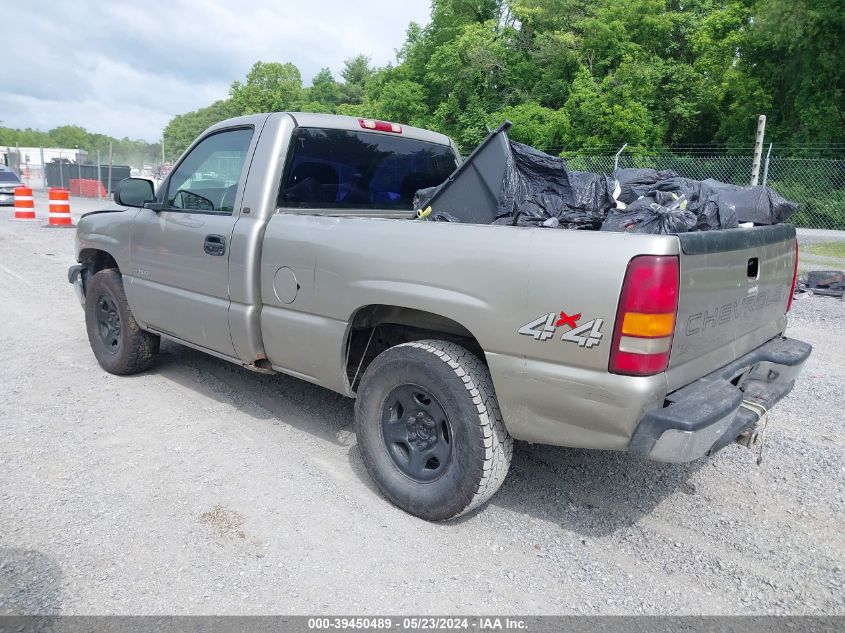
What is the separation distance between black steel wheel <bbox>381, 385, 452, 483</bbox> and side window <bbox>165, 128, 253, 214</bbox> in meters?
1.73

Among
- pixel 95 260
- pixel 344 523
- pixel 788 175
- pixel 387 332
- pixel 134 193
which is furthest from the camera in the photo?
pixel 788 175

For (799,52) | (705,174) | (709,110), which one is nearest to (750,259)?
(705,174)

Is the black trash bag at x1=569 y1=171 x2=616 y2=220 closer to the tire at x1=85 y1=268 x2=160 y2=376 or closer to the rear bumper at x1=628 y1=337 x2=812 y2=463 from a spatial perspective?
the rear bumper at x1=628 y1=337 x2=812 y2=463

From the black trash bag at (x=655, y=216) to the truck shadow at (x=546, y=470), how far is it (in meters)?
1.46

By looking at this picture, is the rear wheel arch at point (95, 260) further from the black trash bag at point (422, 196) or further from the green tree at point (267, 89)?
the green tree at point (267, 89)

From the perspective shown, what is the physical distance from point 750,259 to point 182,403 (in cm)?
381

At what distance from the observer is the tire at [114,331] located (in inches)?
192

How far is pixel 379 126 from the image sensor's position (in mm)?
4262

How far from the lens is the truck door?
389 cm

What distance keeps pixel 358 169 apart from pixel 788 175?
49.1ft

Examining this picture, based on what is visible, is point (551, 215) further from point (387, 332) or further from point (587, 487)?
point (587, 487)

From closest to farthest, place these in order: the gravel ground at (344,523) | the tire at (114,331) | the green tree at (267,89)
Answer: the gravel ground at (344,523) < the tire at (114,331) < the green tree at (267,89)

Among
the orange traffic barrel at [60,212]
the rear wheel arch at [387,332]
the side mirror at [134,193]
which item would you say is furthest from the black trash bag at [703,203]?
the orange traffic barrel at [60,212]

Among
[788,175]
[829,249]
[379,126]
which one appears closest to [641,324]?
[379,126]
